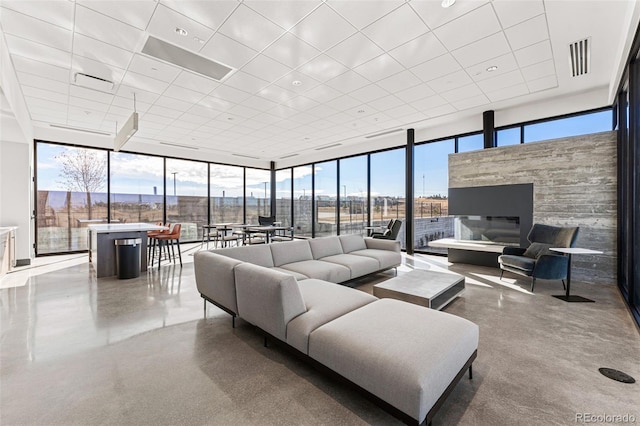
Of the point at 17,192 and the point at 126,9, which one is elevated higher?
the point at 126,9

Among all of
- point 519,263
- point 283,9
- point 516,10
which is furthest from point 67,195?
point 519,263

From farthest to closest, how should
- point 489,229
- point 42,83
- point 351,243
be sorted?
point 489,229 < point 351,243 < point 42,83

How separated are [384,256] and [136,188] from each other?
24.9 feet

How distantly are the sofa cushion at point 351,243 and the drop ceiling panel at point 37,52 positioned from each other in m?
4.63

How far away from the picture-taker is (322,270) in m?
3.64

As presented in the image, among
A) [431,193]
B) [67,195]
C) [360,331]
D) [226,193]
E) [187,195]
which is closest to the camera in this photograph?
[360,331]

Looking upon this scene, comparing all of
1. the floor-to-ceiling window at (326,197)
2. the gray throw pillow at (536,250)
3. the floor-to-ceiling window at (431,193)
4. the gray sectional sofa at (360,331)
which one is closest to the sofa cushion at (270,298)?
the gray sectional sofa at (360,331)

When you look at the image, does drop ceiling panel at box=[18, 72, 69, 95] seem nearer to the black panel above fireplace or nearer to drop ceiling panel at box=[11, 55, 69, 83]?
drop ceiling panel at box=[11, 55, 69, 83]

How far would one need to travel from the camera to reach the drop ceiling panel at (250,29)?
2.88 meters

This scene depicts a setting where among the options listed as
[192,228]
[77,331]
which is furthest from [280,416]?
[192,228]

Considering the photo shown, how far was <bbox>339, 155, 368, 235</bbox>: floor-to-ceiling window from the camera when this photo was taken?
8820mm

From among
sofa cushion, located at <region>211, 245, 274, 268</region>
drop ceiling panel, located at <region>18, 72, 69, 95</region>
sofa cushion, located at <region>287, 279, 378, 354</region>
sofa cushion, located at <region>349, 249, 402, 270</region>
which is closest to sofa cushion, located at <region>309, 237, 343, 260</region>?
sofa cushion, located at <region>349, 249, 402, 270</region>

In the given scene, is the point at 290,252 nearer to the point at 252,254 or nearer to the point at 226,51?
the point at 252,254

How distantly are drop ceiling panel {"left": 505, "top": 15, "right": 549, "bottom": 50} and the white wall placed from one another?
345 inches
